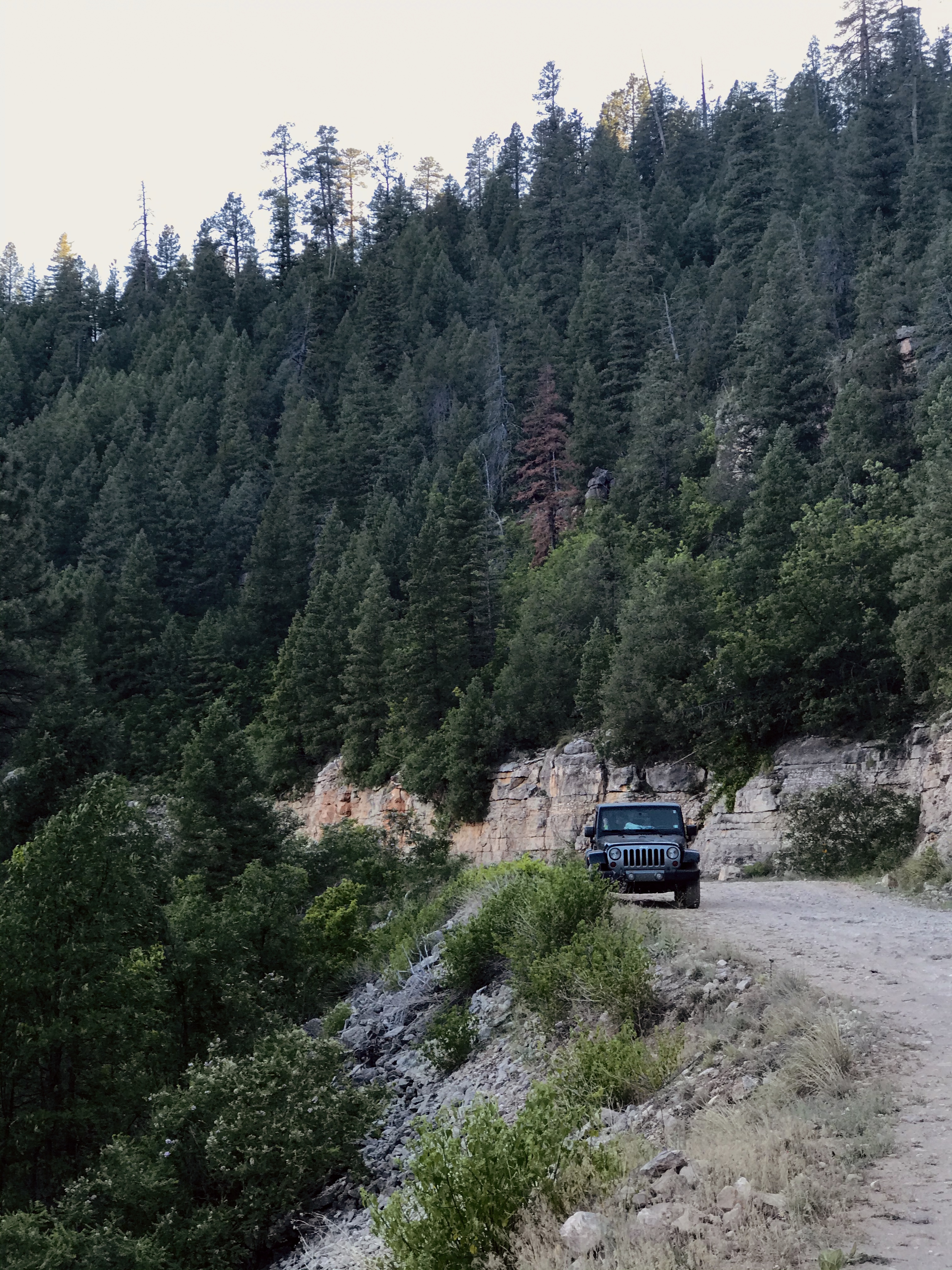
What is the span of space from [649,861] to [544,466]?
5271cm

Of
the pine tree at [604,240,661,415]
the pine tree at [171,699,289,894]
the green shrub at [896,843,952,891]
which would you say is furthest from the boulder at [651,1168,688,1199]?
the pine tree at [604,240,661,415]

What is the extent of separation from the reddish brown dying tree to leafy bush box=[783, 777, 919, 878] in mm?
33635

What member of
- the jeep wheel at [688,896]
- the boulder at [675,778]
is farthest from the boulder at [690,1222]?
the boulder at [675,778]

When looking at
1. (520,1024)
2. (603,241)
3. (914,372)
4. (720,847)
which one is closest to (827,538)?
(720,847)

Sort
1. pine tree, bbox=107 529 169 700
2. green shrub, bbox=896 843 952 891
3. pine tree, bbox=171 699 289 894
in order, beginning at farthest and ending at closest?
pine tree, bbox=107 529 169 700 < pine tree, bbox=171 699 289 894 < green shrub, bbox=896 843 952 891

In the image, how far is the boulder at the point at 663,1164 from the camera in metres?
7.53

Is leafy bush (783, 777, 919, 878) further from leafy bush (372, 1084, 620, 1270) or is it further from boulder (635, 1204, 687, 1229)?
boulder (635, 1204, 687, 1229)

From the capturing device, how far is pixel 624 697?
42.3 metres

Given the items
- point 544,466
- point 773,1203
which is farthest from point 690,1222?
point 544,466

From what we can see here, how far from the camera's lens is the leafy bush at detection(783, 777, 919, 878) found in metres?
29.4

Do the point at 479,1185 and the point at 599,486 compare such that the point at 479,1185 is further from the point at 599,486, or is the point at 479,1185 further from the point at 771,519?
the point at 599,486

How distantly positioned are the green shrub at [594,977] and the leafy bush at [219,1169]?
3.37 metres

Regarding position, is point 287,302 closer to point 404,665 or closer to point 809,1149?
point 404,665

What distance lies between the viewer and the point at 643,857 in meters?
18.8
